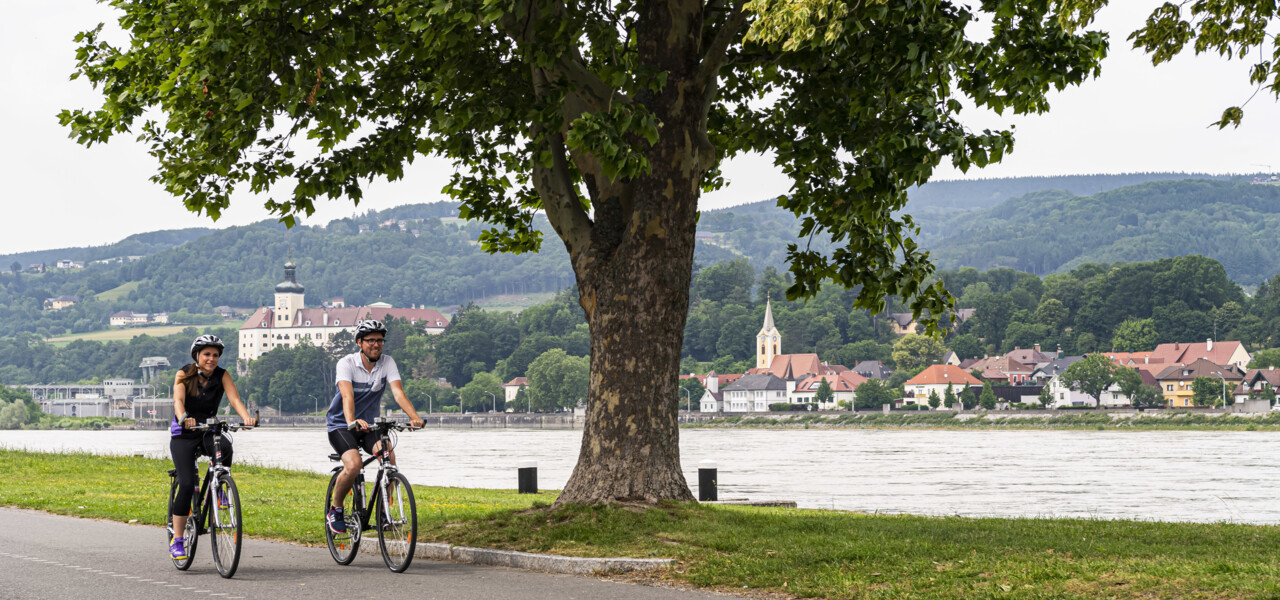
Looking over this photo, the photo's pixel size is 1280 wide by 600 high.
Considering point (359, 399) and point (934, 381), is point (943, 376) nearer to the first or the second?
point (934, 381)

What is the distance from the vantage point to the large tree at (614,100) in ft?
41.2

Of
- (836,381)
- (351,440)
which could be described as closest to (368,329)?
(351,440)

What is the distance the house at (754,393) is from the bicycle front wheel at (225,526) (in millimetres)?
176832

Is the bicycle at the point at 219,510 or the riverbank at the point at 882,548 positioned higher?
the bicycle at the point at 219,510

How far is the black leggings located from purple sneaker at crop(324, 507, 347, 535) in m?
0.95

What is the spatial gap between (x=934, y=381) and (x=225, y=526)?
15863 cm

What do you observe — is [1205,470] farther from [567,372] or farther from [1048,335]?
[1048,335]

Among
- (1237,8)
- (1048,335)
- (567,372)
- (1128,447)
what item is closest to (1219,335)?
(1048,335)

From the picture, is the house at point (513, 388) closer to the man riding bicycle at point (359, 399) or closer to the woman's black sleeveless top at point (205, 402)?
the woman's black sleeveless top at point (205, 402)

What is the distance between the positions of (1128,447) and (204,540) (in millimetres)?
66007

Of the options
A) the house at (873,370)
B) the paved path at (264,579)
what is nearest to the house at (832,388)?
the house at (873,370)

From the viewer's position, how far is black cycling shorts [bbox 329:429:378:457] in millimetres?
10516

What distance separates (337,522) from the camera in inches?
433

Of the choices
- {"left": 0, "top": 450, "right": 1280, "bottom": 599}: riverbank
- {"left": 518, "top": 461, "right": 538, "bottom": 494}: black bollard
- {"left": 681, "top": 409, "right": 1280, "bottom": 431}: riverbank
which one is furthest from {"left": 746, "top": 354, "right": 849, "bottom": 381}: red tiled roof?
{"left": 0, "top": 450, "right": 1280, "bottom": 599}: riverbank
